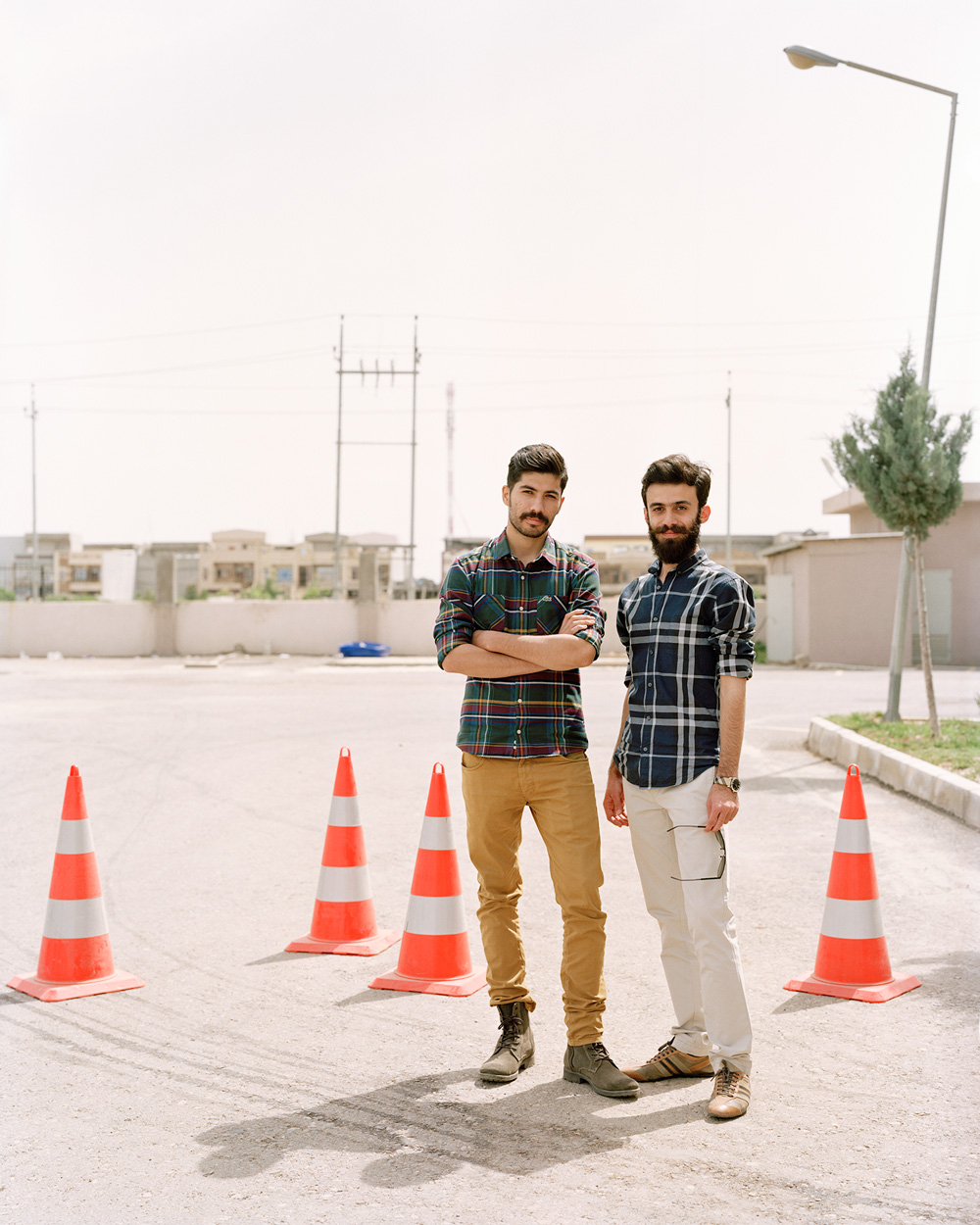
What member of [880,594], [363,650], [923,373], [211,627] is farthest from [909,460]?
[211,627]

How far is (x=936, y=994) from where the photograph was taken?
4828 mm

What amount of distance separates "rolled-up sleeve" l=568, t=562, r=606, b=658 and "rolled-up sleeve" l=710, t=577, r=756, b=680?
1.31ft

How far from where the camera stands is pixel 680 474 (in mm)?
3922

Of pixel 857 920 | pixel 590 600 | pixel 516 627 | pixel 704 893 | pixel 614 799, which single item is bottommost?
pixel 857 920

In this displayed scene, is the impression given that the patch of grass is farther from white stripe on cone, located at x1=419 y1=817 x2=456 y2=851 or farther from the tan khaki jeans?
the tan khaki jeans

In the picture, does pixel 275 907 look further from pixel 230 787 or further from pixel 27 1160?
pixel 230 787

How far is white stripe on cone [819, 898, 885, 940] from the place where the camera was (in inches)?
194

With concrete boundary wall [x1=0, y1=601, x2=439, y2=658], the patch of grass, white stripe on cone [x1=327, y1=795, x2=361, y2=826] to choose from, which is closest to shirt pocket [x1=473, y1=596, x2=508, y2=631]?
white stripe on cone [x1=327, y1=795, x2=361, y2=826]

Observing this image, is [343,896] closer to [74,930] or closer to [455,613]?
[74,930]

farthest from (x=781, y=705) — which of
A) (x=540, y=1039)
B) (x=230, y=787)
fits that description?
(x=540, y=1039)

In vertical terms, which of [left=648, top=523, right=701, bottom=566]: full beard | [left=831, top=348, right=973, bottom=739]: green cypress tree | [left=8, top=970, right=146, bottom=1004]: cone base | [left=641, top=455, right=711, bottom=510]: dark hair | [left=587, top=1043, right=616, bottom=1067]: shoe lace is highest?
[left=831, top=348, right=973, bottom=739]: green cypress tree

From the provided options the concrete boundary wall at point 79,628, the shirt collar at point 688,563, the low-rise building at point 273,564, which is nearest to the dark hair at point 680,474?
the shirt collar at point 688,563

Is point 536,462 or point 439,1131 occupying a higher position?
point 536,462

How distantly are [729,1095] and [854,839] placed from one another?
1659 mm
